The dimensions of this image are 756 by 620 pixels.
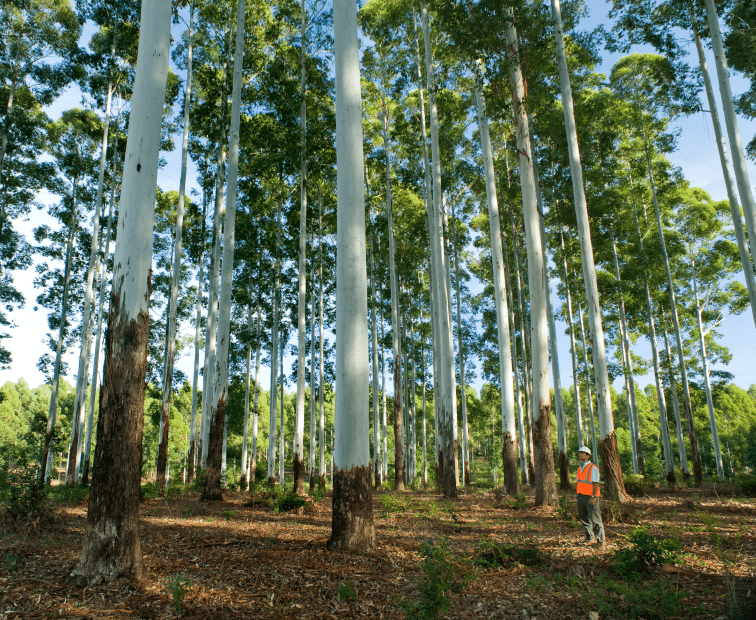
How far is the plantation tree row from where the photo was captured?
4977mm

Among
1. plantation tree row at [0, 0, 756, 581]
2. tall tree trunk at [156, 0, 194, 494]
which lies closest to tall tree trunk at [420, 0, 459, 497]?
plantation tree row at [0, 0, 756, 581]

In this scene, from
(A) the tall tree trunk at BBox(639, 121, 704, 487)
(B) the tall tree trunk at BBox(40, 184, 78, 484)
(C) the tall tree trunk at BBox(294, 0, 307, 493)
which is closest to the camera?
(C) the tall tree trunk at BBox(294, 0, 307, 493)

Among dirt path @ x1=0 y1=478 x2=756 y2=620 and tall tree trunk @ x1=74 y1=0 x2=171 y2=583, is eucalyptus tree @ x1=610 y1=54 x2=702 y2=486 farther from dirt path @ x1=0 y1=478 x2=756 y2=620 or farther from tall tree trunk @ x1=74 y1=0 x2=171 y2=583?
tall tree trunk @ x1=74 y1=0 x2=171 y2=583

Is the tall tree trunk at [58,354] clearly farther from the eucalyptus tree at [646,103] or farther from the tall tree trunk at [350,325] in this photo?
the eucalyptus tree at [646,103]

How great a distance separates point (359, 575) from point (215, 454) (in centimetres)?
625

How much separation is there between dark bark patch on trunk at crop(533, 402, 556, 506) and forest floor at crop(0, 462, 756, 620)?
248 cm

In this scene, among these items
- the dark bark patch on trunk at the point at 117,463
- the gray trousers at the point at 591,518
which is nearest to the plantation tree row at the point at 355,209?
the dark bark patch on trunk at the point at 117,463

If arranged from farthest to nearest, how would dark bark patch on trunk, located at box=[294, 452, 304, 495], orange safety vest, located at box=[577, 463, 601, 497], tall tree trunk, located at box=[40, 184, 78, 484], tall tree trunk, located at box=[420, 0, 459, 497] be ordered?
tall tree trunk, located at box=[40, 184, 78, 484] → dark bark patch on trunk, located at box=[294, 452, 304, 495] → tall tree trunk, located at box=[420, 0, 459, 497] → orange safety vest, located at box=[577, 463, 601, 497]

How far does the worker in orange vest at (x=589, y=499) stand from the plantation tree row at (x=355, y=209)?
334cm

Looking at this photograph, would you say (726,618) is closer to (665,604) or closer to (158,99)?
(665,604)

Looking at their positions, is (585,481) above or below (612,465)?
above

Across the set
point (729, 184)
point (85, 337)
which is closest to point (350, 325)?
point (729, 184)

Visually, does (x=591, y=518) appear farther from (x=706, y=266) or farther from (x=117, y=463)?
(x=706, y=266)

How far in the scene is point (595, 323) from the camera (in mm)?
9797
